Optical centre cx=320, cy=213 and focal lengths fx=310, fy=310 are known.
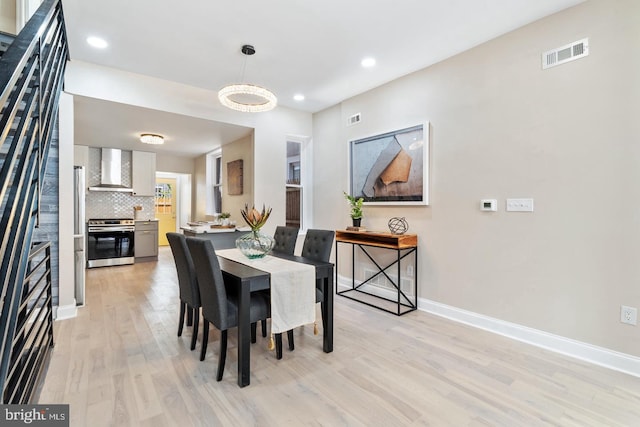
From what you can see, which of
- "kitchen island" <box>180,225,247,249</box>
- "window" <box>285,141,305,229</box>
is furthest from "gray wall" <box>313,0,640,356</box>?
"kitchen island" <box>180,225,247,249</box>

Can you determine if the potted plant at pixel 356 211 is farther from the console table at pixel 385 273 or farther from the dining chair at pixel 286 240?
the dining chair at pixel 286 240

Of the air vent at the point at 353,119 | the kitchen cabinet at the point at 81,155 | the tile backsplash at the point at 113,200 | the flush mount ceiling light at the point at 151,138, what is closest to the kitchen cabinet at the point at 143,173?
the tile backsplash at the point at 113,200

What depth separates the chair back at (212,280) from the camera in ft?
7.01

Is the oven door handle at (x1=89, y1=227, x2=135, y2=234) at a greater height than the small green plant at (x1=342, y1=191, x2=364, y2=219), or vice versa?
the small green plant at (x1=342, y1=191, x2=364, y2=219)

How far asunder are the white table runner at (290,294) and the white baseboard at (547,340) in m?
1.79

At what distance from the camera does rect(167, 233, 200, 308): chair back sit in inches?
101

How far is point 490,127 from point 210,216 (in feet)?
20.1

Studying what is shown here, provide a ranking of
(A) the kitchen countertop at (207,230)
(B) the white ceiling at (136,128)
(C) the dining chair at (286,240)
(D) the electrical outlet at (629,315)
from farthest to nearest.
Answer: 1. (A) the kitchen countertop at (207,230)
2. (B) the white ceiling at (136,128)
3. (C) the dining chair at (286,240)
4. (D) the electrical outlet at (629,315)

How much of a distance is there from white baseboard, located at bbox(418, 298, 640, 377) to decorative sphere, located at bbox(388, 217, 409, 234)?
91 cm

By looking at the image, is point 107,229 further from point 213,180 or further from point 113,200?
point 213,180

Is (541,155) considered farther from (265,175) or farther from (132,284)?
(132,284)

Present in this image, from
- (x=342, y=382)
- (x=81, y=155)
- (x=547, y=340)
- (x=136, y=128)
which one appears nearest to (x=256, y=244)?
(x=342, y=382)

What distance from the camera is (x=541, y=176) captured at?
9.11 ft

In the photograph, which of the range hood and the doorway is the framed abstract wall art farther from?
the doorway
